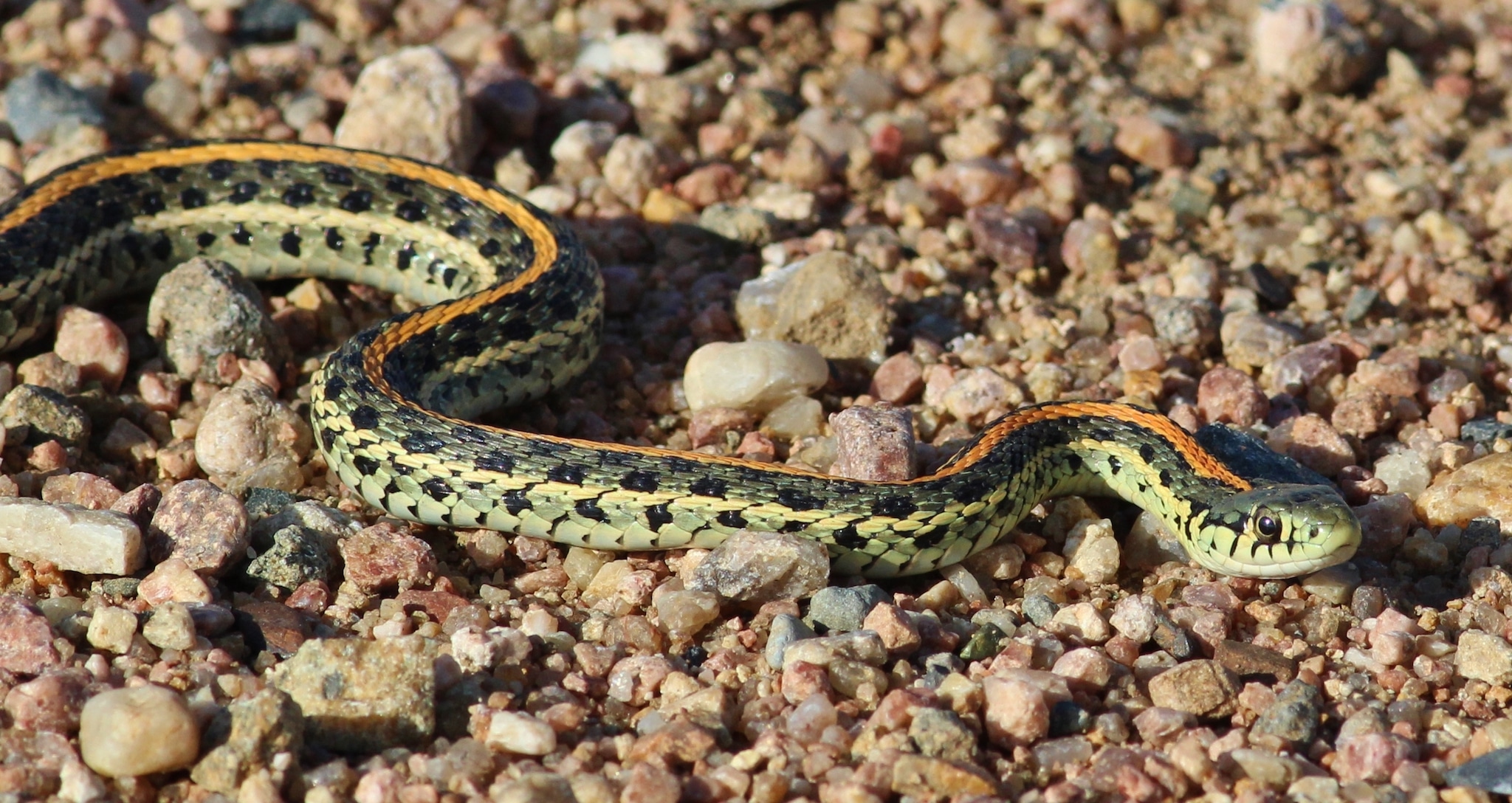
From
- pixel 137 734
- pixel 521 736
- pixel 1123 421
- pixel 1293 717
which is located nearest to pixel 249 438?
pixel 137 734

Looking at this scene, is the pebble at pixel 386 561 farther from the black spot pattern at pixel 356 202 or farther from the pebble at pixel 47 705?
the black spot pattern at pixel 356 202

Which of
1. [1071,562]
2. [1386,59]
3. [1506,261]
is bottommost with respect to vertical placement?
[1071,562]

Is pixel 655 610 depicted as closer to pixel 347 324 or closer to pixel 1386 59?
pixel 347 324

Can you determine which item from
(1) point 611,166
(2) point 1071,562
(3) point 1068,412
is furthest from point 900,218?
(2) point 1071,562

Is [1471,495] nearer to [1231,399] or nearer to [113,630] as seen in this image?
[1231,399]

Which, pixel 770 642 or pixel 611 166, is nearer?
pixel 770 642

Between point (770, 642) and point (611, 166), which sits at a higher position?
point (611, 166)
